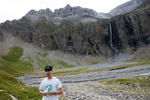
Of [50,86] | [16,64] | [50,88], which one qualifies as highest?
[16,64]

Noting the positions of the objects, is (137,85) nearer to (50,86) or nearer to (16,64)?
(50,86)

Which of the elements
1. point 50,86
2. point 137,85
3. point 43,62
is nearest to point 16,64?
point 43,62

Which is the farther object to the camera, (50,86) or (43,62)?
(43,62)

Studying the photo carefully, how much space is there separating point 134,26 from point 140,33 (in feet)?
37.3

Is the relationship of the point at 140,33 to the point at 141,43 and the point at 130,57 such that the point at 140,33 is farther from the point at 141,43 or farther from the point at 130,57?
the point at 130,57

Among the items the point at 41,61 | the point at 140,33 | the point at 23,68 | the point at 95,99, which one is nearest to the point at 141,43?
the point at 140,33

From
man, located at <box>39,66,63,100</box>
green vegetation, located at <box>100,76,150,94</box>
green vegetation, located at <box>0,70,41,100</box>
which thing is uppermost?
man, located at <box>39,66,63,100</box>

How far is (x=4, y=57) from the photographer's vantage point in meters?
194

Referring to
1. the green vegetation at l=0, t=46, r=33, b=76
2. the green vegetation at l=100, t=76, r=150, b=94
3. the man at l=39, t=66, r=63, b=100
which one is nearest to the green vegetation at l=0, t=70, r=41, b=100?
the man at l=39, t=66, r=63, b=100

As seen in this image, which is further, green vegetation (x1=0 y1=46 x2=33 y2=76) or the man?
green vegetation (x1=0 y1=46 x2=33 y2=76)

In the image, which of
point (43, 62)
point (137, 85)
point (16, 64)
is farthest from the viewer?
point (43, 62)

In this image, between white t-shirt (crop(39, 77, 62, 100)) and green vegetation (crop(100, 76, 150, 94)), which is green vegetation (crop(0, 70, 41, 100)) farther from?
green vegetation (crop(100, 76, 150, 94))

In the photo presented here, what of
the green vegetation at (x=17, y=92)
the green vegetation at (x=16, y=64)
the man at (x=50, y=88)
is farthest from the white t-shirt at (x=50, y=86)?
the green vegetation at (x=16, y=64)

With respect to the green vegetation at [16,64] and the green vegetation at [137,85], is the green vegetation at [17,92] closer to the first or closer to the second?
the green vegetation at [137,85]
